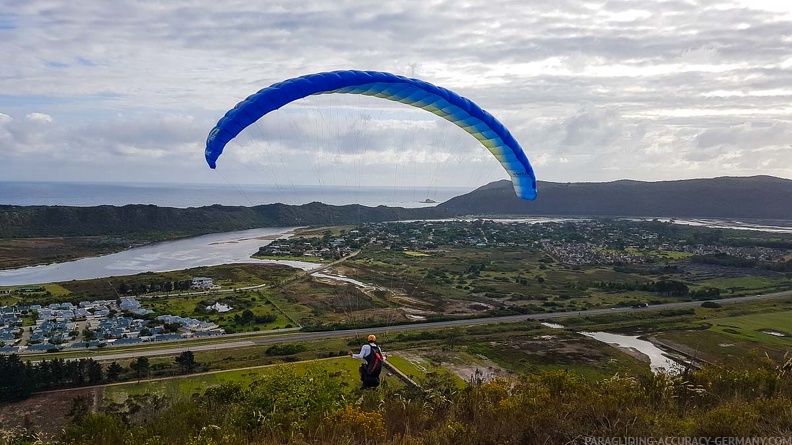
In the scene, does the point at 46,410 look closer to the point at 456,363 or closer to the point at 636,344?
the point at 456,363

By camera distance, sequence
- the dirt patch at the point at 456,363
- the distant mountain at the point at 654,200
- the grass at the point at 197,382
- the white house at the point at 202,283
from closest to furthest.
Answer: the grass at the point at 197,382 → the dirt patch at the point at 456,363 → the white house at the point at 202,283 → the distant mountain at the point at 654,200

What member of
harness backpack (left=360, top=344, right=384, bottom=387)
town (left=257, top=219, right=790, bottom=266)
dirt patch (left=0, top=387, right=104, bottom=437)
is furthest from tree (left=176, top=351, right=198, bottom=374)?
town (left=257, top=219, right=790, bottom=266)

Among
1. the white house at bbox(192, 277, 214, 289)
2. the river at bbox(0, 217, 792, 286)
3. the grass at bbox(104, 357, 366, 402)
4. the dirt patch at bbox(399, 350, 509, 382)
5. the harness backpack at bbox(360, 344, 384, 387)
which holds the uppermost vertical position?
the harness backpack at bbox(360, 344, 384, 387)

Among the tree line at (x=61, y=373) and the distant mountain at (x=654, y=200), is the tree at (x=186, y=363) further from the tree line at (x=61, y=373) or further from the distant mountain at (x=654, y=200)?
the distant mountain at (x=654, y=200)

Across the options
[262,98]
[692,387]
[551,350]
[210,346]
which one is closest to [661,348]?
[551,350]

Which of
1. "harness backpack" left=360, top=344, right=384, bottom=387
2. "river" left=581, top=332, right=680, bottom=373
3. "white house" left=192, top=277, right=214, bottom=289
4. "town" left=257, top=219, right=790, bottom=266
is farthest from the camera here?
"town" left=257, top=219, right=790, bottom=266

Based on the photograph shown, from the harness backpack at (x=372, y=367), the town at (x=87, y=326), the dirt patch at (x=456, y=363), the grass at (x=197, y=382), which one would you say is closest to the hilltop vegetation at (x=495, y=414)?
the harness backpack at (x=372, y=367)

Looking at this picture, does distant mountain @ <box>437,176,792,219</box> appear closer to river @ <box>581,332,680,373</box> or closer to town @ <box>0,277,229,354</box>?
river @ <box>581,332,680,373</box>
